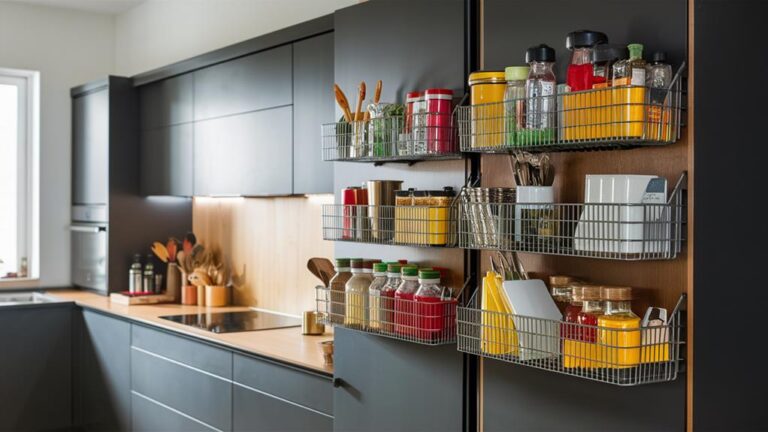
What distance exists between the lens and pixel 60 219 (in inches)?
216

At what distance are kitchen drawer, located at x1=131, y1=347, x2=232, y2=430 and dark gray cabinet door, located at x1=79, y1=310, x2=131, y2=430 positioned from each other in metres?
0.13

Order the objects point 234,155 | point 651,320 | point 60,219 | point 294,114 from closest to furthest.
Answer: point 651,320 → point 294,114 → point 234,155 → point 60,219

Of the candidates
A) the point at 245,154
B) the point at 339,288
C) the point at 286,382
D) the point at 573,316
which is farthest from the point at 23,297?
the point at 573,316

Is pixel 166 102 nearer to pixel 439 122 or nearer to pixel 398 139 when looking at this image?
pixel 398 139

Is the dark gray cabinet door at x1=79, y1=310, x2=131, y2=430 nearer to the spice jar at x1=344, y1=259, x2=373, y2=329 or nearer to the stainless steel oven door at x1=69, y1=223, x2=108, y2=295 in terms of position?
the stainless steel oven door at x1=69, y1=223, x2=108, y2=295

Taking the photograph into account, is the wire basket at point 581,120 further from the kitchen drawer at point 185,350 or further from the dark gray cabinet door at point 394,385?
the kitchen drawer at point 185,350

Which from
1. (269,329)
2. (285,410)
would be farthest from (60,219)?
(285,410)

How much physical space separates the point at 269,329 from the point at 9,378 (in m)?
1.82

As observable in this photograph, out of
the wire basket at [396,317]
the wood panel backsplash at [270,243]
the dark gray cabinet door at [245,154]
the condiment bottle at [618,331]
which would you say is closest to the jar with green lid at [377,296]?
the wire basket at [396,317]

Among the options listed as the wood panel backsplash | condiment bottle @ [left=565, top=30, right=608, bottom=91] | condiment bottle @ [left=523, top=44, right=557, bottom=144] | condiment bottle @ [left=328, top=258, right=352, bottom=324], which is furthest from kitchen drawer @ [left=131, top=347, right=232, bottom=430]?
condiment bottle @ [left=565, top=30, right=608, bottom=91]

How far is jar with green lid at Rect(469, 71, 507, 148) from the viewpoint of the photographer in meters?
1.99

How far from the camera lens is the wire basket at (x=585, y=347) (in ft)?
5.63

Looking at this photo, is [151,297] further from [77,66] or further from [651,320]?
[651,320]

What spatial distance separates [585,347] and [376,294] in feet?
2.52
